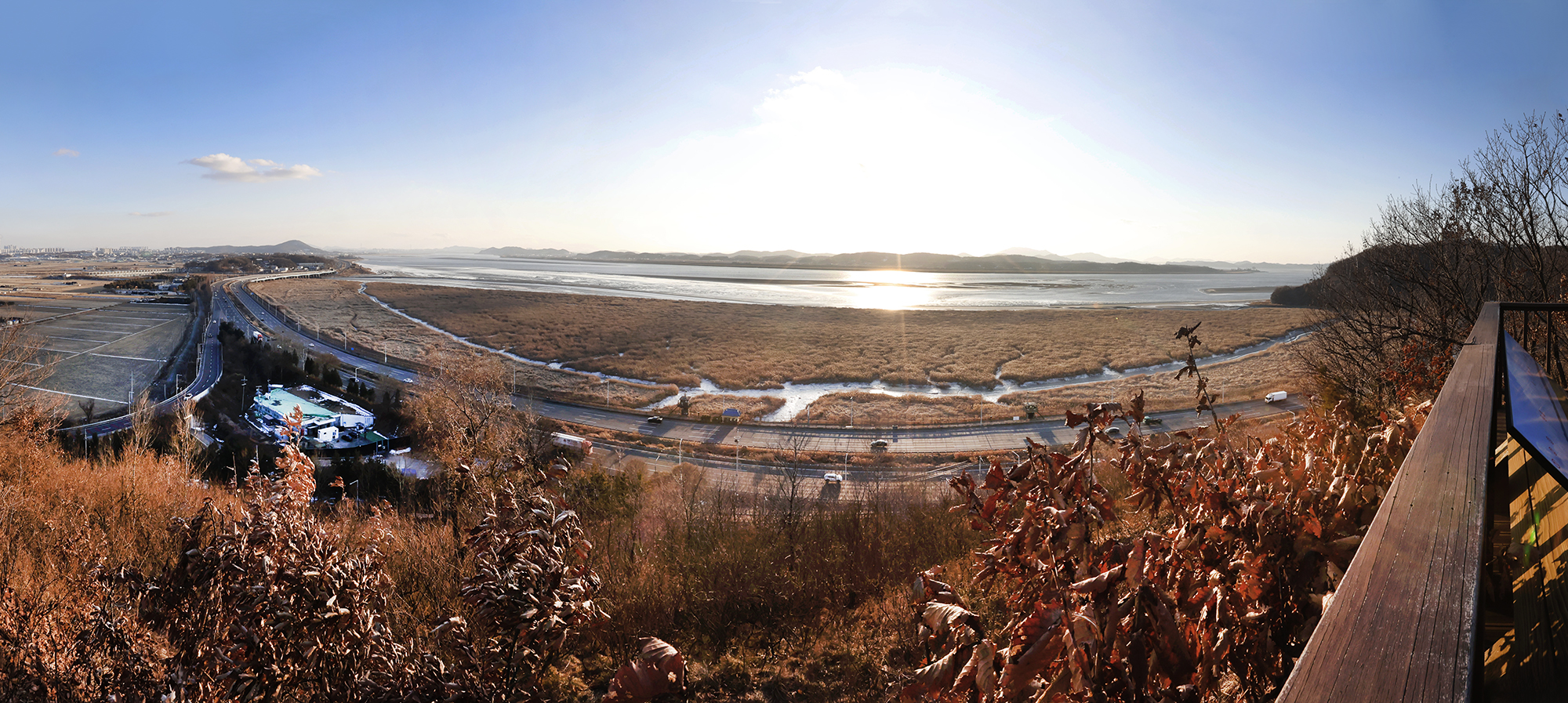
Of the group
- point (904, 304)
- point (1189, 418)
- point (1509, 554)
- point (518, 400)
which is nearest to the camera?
point (1509, 554)

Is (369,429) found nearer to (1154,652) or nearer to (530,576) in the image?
(530,576)

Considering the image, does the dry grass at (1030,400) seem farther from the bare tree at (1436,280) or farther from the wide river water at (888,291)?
the wide river water at (888,291)

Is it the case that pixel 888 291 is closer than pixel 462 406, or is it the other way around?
pixel 462 406

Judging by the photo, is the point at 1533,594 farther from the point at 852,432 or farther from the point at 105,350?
the point at 105,350

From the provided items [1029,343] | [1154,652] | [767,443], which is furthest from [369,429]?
[1029,343]

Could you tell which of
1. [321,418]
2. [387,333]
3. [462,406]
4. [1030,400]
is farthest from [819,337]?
[321,418]

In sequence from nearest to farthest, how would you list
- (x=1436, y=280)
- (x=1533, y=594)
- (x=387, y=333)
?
(x=1533, y=594) → (x=1436, y=280) → (x=387, y=333)

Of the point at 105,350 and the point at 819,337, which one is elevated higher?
the point at 819,337
